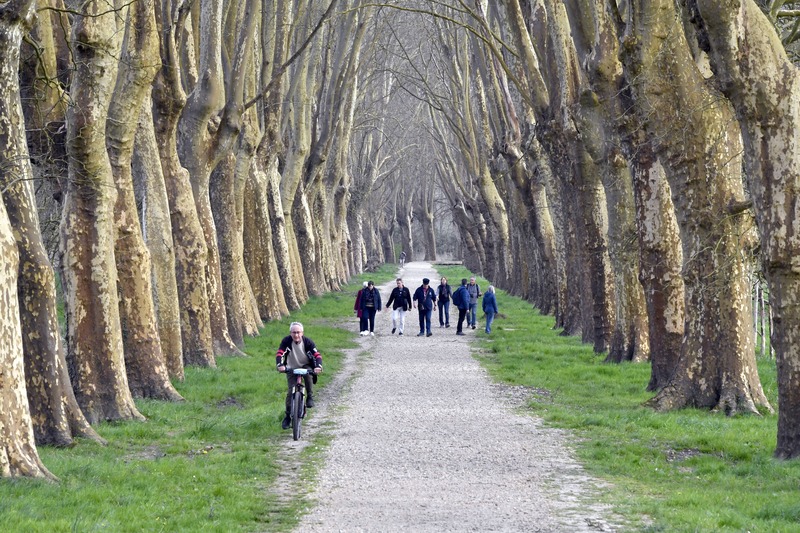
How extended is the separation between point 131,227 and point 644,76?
7064mm

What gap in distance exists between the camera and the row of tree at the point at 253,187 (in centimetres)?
1110

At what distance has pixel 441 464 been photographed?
38.4 feet

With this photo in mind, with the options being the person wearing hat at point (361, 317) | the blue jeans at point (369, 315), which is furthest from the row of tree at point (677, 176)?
the person wearing hat at point (361, 317)

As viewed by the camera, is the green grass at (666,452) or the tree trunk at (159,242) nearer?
the green grass at (666,452)

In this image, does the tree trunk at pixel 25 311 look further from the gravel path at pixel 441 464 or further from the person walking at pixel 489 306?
the person walking at pixel 489 306

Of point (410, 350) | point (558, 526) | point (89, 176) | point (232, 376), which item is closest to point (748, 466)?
point (558, 526)

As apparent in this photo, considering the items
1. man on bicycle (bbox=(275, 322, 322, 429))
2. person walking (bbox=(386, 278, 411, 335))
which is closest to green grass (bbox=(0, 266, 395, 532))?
man on bicycle (bbox=(275, 322, 322, 429))

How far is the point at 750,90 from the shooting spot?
1102 cm

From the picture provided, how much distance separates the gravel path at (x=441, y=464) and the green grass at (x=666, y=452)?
344mm

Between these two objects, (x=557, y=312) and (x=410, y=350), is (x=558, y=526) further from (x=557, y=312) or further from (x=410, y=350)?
(x=557, y=312)

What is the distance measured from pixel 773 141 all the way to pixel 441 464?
4392 millimetres

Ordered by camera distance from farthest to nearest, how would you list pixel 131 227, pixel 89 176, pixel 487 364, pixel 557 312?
pixel 557 312, pixel 487 364, pixel 131 227, pixel 89 176

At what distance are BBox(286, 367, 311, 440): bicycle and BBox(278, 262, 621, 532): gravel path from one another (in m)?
0.35

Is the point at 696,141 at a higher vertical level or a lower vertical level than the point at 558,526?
higher
